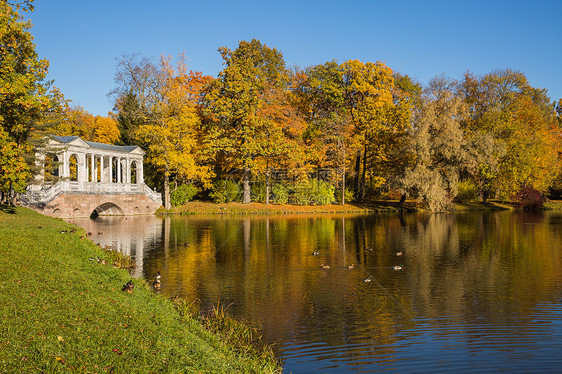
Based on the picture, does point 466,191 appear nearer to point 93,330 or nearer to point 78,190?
point 78,190

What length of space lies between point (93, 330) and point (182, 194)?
4488cm

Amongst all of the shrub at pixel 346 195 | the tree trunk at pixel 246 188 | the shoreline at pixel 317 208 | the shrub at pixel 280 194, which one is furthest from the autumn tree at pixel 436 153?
the tree trunk at pixel 246 188

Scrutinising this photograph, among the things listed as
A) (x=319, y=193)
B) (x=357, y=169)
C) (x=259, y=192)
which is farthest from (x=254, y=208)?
(x=357, y=169)

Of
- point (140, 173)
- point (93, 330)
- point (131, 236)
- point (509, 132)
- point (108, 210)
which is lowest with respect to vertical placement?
point (131, 236)

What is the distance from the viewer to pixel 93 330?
317 inches

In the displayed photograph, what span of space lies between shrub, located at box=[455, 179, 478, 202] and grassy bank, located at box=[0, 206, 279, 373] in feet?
187

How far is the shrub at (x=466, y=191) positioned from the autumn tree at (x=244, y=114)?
2647 cm

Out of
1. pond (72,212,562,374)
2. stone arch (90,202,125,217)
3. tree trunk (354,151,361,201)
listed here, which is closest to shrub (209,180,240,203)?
stone arch (90,202,125,217)

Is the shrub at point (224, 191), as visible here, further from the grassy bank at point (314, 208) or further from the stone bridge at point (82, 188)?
the stone bridge at point (82, 188)

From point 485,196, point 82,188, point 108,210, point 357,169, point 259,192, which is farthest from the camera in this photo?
point 485,196

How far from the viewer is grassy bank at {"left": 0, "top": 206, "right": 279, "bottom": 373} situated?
688 centimetres

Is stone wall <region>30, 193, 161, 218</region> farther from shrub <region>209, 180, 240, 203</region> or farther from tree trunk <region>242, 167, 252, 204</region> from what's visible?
tree trunk <region>242, 167, 252, 204</region>

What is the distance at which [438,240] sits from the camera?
29.6 m

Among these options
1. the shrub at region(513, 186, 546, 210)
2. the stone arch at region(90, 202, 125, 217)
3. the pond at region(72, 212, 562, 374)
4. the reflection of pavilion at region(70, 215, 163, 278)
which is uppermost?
the shrub at region(513, 186, 546, 210)
